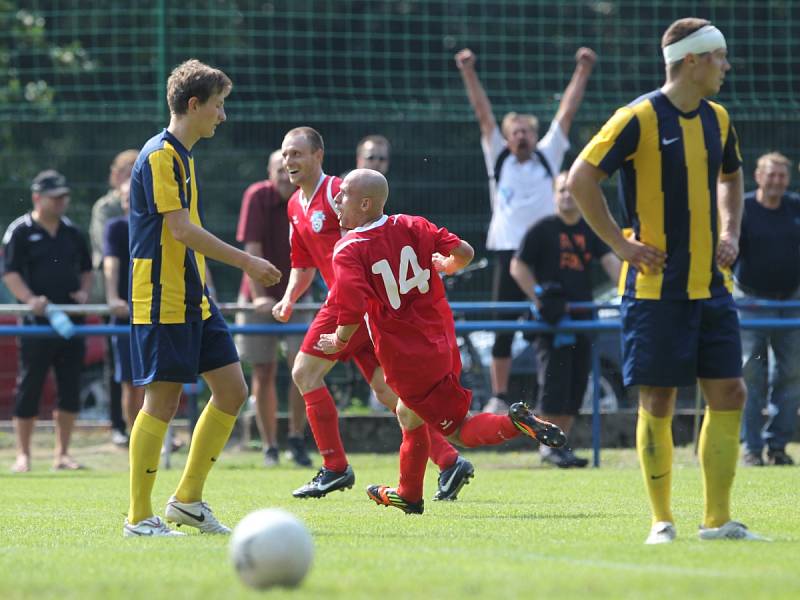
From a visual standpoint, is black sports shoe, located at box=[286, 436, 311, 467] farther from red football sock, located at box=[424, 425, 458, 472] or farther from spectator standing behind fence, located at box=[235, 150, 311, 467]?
red football sock, located at box=[424, 425, 458, 472]

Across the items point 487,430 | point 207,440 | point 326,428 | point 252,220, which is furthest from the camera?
point 252,220

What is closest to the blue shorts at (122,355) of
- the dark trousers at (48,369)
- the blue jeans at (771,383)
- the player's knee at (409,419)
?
the dark trousers at (48,369)

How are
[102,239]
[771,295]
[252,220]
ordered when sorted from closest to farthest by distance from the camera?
[771,295] < [252,220] < [102,239]

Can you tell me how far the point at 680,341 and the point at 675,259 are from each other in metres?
0.34

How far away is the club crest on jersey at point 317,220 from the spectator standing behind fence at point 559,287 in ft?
9.90

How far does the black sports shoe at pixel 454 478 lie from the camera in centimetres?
883

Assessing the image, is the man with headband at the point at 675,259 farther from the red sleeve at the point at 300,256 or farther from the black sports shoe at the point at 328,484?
the red sleeve at the point at 300,256

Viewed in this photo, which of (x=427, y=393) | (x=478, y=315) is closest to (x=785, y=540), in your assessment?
(x=427, y=393)

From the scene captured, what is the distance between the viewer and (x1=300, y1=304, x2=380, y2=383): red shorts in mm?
8867

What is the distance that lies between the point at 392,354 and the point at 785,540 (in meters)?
2.22

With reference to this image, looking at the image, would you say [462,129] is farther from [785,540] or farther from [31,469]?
[785,540]

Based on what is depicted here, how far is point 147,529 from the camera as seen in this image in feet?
23.3

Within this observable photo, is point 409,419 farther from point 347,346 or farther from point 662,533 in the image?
point 662,533

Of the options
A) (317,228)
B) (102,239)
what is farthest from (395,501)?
(102,239)
